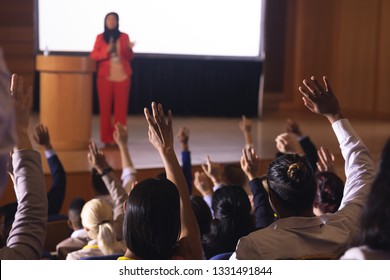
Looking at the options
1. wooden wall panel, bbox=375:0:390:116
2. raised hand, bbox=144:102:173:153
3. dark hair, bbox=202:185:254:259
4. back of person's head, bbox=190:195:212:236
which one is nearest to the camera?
raised hand, bbox=144:102:173:153

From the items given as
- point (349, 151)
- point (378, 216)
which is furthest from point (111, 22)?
point (378, 216)

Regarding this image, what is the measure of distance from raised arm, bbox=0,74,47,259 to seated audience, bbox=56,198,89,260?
1.47 meters

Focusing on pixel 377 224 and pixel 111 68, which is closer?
pixel 377 224

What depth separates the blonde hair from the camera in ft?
8.41

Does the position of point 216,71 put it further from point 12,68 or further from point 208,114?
point 12,68

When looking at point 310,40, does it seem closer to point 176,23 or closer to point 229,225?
point 176,23

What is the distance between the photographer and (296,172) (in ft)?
6.00

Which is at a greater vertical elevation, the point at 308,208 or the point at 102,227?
the point at 308,208

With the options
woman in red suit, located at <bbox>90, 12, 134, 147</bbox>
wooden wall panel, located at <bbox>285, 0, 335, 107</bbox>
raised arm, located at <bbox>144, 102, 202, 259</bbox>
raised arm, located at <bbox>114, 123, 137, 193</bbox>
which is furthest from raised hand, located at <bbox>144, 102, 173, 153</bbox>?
wooden wall panel, located at <bbox>285, 0, 335, 107</bbox>

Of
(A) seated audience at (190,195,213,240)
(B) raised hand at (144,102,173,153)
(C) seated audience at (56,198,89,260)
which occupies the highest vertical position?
(B) raised hand at (144,102,173,153)

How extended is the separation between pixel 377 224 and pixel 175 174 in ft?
3.07

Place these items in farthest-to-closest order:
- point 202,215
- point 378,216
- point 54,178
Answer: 1. point 54,178
2. point 202,215
3. point 378,216

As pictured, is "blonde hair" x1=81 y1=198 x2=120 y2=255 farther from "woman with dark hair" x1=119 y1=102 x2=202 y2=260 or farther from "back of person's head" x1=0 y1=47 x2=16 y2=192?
"back of person's head" x1=0 y1=47 x2=16 y2=192

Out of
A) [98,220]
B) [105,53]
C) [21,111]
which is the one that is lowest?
[98,220]
